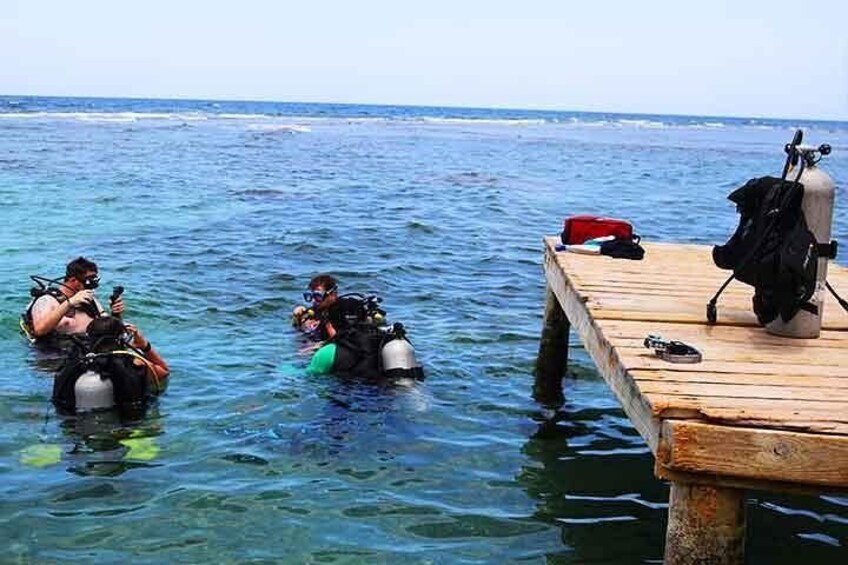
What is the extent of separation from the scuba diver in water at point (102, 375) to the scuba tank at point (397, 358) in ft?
6.67

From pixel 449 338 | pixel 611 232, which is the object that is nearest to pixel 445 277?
pixel 449 338

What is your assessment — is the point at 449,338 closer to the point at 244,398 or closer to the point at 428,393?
the point at 428,393

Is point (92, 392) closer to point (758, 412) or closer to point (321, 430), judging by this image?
point (321, 430)

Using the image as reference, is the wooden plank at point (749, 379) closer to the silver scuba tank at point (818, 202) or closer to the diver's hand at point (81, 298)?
the silver scuba tank at point (818, 202)

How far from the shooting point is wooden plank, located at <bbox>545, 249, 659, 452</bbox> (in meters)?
4.63

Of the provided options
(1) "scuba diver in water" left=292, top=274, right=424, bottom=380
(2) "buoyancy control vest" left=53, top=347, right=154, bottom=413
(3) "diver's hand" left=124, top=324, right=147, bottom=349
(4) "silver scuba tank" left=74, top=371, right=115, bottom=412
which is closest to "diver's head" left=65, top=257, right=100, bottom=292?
(3) "diver's hand" left=124, top=324, right=147, bottom=349

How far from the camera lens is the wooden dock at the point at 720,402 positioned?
4215 millimetres

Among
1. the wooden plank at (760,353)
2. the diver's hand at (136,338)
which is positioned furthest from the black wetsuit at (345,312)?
the wooden plank at (760,353)

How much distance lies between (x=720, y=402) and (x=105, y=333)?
5.12 metres

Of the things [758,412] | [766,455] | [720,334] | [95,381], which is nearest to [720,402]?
[758,412]

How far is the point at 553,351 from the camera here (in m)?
9.58

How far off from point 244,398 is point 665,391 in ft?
16.7

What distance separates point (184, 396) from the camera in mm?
8906

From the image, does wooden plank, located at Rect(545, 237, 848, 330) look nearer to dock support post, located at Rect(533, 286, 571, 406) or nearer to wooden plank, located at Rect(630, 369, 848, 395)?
dock support post, located at Rect(533, 286, 571, 406)
